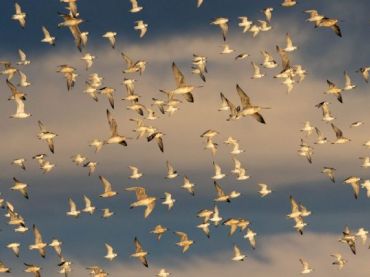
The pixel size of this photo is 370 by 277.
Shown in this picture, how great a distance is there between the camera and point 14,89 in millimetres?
151625

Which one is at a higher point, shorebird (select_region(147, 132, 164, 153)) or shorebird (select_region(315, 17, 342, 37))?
shorebird (select_region(315, 17, 342, 37))

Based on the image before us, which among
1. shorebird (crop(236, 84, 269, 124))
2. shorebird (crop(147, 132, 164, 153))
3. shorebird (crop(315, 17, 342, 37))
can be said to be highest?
shorebird (crop(315, 17, 342, 37))

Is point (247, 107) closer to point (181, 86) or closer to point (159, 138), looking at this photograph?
point (181, 86)

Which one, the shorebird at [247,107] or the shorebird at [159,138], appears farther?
the shorebird at [159,138]

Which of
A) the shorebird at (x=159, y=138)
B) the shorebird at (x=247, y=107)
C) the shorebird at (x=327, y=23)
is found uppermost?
the shorebird at (x=327, y=23)

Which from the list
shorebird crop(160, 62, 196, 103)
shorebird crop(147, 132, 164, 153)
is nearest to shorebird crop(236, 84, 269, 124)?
shorebird crop(160, 62, 196, 103)

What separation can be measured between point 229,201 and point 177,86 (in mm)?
37746

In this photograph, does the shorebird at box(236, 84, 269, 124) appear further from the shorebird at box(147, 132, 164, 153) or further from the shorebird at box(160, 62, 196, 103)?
the shorebird at box(147, 132, 164, 153)

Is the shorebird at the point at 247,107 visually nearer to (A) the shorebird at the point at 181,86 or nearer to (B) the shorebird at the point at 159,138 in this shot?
(A) the shorebird at the point at 181,86

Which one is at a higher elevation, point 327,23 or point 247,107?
point 327,23

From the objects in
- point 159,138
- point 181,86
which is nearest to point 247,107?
point 181,86

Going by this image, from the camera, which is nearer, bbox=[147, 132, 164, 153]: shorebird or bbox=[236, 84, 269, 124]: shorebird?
bbox=[236, 84, 269, 124]: shorebird

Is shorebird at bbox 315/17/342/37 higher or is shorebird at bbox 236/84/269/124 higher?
shorebird at bbox 315/17/342/37

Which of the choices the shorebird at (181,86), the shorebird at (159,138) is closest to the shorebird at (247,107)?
the shorebird at (181,86)
